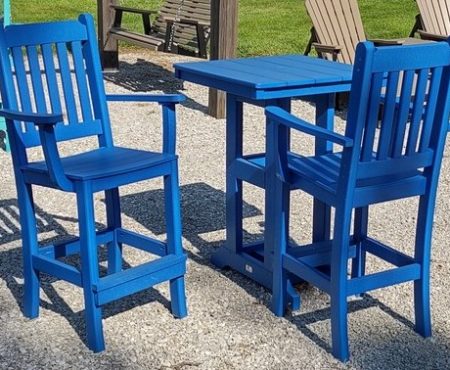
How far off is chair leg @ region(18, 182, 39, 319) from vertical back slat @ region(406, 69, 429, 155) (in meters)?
1.47

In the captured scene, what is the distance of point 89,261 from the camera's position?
3.24m

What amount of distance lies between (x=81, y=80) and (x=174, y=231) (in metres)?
0.76

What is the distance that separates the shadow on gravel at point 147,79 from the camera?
8188 mm

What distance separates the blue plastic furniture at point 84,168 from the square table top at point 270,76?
0.22m

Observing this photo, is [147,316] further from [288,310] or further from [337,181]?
[337,181]

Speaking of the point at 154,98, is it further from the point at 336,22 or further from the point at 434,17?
the point at 434,17

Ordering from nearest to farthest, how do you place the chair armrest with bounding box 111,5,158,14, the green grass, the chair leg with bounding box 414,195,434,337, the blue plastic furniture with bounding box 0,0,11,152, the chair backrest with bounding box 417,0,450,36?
the chair leg with bounding box 414,195,434,337 < the blue plastic furniture with bounding box 0,0,11,152 < the chair backrest with bounding box 417,0,450,36 < the chair armrest with bounding box 111,5,158,14 < the green grass

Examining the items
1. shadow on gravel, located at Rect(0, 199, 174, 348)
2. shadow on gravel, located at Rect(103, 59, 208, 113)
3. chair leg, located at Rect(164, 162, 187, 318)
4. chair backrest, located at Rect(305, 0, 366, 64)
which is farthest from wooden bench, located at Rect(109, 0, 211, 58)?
chair leg, located at Rect(164, 162, 187, 318)

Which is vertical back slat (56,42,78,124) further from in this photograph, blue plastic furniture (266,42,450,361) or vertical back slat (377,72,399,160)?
vertical back slat (377,72,399,160)

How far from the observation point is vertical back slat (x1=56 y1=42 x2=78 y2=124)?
12.2ft

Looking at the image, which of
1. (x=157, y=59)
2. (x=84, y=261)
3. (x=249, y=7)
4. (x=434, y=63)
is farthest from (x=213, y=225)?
(x=249, y=7)

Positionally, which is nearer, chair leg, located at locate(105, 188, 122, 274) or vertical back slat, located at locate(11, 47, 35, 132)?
vertical back slat, located at locate(11, 47, 35, 132)

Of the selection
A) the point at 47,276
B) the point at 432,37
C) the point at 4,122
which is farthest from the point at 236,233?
the point at 432,37

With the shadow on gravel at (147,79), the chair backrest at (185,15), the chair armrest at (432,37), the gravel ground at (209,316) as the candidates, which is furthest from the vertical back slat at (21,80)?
the chair backrest at (185,15)
